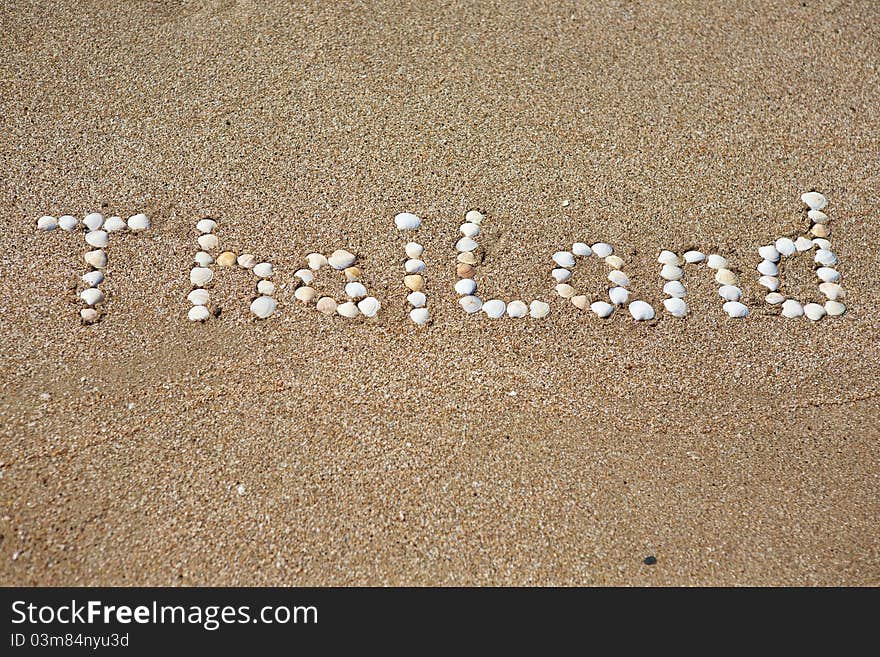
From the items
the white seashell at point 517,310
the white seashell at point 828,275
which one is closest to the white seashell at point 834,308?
the white seashell at point 828,275

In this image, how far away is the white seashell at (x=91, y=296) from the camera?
241 centimetres

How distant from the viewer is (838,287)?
8.66 feet

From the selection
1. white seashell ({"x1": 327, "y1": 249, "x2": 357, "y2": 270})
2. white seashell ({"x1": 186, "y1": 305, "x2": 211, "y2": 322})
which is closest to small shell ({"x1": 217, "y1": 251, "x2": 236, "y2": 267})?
white seashell ({"x1": 186, "y1": 305, "x2": 211, "y2": 322})

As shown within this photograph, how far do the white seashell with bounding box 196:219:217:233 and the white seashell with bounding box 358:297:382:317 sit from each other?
2.07ft

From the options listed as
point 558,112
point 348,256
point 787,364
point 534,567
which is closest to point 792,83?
point 558,112

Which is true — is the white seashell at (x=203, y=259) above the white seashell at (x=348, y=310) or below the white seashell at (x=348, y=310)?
above

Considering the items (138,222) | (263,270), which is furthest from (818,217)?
(138,222)

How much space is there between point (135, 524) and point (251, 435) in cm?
38

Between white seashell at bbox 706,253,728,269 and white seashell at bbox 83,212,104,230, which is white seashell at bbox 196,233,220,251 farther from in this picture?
white seashell at bbox 706,253,728,269

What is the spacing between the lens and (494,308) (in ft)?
8.16

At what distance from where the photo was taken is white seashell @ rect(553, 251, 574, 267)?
263cm

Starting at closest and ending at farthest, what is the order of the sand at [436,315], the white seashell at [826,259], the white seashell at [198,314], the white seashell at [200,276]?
the sand at [436,315]
the white seashell at [198,314]
the white seashell at [200,276]
the white seashell at [826,259]

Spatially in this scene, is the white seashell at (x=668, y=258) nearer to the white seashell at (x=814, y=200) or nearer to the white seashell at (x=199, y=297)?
the white seashell at (x=814, y=200)

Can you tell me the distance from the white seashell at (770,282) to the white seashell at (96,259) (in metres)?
2.27
